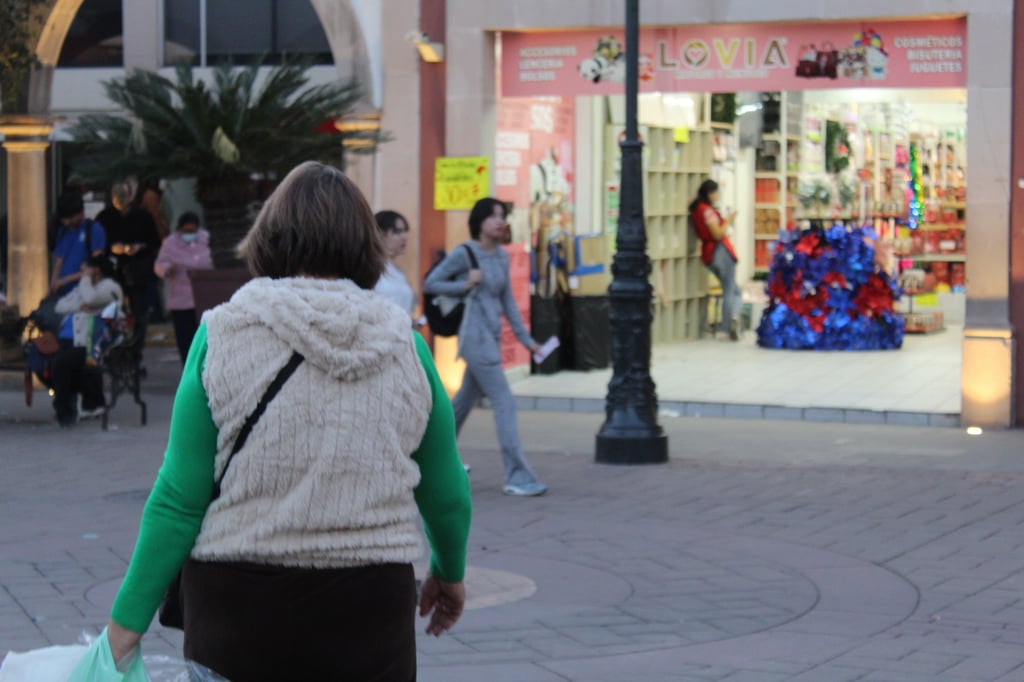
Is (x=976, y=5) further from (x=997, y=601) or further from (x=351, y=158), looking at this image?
(x=997, y=601)

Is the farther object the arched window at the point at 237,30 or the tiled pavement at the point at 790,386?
the arched window at the point at 237,30

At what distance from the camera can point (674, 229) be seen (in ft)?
62.7

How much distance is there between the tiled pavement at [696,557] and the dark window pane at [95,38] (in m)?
9.96

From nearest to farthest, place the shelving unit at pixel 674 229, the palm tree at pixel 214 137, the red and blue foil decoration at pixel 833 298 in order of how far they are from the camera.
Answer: the palm tree at pixel 214 137, the red and blue foil decoration at pixel 833 298, the shelving unit at pixel 674 229

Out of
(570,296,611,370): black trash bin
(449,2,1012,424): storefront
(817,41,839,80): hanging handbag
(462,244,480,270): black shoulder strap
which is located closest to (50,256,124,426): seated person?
(449,2,1012,424): storefront

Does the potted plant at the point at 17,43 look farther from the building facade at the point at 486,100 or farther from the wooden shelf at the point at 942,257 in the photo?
the wooden shelf at the point at 942,257

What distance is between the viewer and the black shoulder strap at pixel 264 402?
328 centimetres

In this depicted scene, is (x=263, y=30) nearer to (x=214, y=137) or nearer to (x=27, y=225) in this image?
(x=27, y=225)

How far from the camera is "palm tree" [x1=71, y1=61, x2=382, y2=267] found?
35.7 feet

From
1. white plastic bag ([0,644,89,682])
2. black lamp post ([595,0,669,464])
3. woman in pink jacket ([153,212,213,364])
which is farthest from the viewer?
woman in pink jacket ([153,212,213,364])

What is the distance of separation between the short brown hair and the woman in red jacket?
15.6 meters

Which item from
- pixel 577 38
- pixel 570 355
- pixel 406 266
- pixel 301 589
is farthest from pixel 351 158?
pixel 301 589

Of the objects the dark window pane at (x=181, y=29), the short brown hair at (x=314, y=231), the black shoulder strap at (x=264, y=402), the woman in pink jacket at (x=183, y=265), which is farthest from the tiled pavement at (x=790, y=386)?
the black shoulder strap at (x=264, y=402)

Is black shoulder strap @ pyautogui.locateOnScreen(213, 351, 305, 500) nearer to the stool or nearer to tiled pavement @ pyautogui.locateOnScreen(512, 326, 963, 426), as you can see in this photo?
tiled pavement @ pyautogui.locateOnScreen(512, 326, 963, 426)
